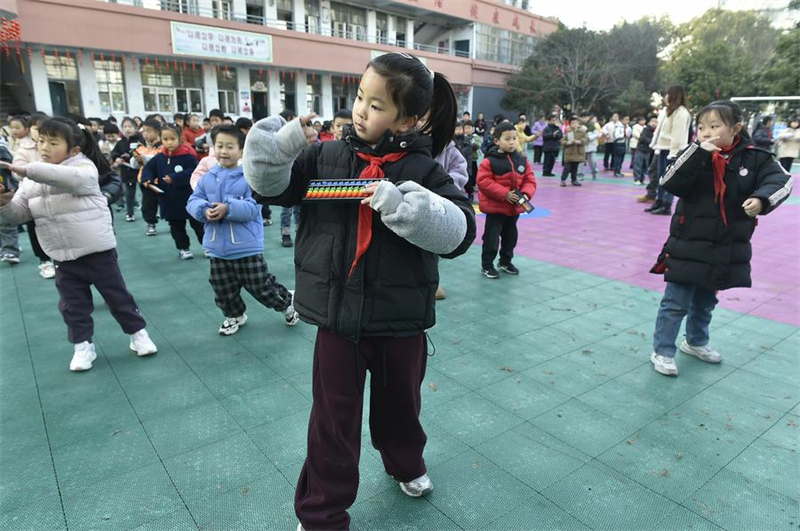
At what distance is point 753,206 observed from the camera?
2.85m

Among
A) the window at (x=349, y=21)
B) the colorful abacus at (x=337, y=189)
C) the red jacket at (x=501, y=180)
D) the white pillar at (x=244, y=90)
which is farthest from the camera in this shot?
the window at (x=349, y=21)

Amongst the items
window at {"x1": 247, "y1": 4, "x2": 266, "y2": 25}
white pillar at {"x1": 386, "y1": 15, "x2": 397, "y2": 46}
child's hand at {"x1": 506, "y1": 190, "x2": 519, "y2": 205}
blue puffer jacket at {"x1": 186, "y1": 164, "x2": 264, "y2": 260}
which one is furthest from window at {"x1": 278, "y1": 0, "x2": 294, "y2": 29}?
blue puffer jacket at {"x1": 186, "y1": 164, "x2": 264, "y2": 260}

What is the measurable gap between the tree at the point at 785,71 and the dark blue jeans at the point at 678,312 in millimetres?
24523

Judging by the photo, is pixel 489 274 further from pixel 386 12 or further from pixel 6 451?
pixel 386 12

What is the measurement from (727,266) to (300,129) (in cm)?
270

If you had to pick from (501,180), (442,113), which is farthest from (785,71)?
(442,113)

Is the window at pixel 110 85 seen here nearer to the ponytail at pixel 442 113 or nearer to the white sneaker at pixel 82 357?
the white sneaker at pixel 82 357

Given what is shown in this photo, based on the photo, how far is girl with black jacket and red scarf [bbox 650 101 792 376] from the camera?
3004mm

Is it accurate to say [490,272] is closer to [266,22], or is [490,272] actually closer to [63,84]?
[63,84]

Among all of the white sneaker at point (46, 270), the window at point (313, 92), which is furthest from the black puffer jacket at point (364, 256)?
the window at point (313, 92)

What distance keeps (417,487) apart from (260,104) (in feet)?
78.7

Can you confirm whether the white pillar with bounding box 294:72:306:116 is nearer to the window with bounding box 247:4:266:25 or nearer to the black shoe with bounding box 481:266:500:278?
the window with bounding box 247:4:266:25

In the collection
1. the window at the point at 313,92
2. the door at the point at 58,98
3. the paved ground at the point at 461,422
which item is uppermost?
the window at the point at 313,92

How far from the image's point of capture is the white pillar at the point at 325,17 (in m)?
25.4
